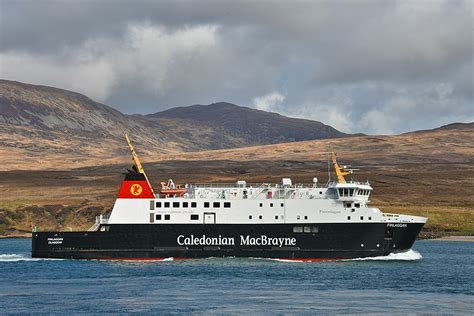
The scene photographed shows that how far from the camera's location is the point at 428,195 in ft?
460

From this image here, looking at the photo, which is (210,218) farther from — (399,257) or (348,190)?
(399,257)

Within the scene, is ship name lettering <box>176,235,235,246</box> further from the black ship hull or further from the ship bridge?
the ship bridge

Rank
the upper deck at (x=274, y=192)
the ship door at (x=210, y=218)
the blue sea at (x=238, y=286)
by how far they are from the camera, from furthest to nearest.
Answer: the upper deck at (x=274, y=192)
the ship door at (x=210, y=218)
the blue sea at (x=238, y=286)

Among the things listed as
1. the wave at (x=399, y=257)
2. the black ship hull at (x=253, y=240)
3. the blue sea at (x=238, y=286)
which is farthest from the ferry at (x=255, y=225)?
the blue sea at (x=238, y=286)

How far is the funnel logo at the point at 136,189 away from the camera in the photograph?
63906 mm

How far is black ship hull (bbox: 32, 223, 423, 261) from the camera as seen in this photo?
63.0 meters

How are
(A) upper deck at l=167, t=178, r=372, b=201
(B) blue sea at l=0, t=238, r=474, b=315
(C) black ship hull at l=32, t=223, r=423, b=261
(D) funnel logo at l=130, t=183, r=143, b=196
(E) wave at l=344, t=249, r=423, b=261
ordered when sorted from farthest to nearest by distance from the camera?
(D) funnel logo at l=130, t=183, r=143, b=196, (E) wave at l=344, t=249, r=423, b=261, (A) upper deck at l=167, t=178, r=372, b=201, (C) black ship hull at l=32, t=223, r=423, b=261, (B) blue sea at l=0, t=238, r=474, b=315

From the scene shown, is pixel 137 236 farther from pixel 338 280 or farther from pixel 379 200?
pixel 379 200

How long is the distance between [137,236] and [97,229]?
3.28 metres

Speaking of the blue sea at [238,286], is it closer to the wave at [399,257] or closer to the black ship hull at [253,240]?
the wave at [399,257]

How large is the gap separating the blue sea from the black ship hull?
887mm

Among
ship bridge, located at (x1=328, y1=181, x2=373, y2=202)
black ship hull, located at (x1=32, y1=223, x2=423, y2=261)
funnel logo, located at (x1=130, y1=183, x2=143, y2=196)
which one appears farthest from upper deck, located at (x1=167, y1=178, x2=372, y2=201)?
funnel logo, located at (x1=130, y1=183, x2=143, y2=196)

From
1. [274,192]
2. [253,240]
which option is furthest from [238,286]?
[274,192]

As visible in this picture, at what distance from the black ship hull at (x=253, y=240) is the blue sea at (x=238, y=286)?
34.9 inches
